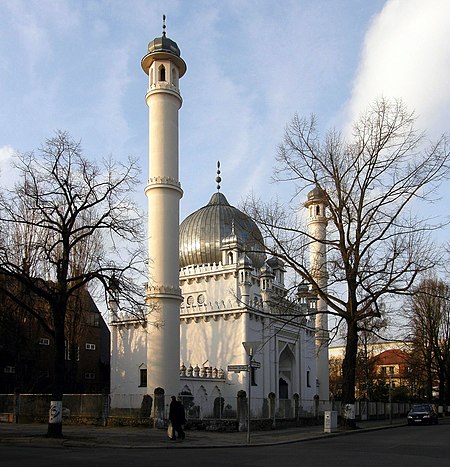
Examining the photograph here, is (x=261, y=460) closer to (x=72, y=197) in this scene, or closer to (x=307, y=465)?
(x=307, y=465)

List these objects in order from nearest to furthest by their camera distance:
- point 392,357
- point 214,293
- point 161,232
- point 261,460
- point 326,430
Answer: point 261,460 → point 326,430 → point 161,232 → point 214,293 → point 392,357

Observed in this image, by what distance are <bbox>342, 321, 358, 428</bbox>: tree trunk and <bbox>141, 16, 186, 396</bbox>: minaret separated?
8.89 metres

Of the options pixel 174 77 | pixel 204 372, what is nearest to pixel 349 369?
pixel 204 372

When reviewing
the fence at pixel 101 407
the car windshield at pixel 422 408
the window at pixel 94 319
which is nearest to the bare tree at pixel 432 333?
the car windshield at pixel 422 408

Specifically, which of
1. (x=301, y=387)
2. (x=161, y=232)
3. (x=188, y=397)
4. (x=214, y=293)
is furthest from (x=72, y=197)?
(x=301, y=387)

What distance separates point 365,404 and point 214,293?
550 inches

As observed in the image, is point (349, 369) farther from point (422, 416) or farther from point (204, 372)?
point (204, 372)

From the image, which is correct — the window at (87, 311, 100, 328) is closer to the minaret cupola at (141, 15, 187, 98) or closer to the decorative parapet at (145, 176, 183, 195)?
the decorative parapet at (145, 176, 183, 195)

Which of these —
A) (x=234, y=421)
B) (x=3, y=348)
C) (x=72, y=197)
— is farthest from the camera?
(x=3, y=348)

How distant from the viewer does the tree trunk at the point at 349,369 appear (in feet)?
93.1

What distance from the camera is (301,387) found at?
4959 centimetres

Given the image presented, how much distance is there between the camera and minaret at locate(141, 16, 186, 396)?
3297cm

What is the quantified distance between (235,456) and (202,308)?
28593 mm

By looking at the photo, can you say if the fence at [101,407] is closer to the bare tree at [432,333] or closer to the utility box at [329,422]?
the utility box at [329,422]
